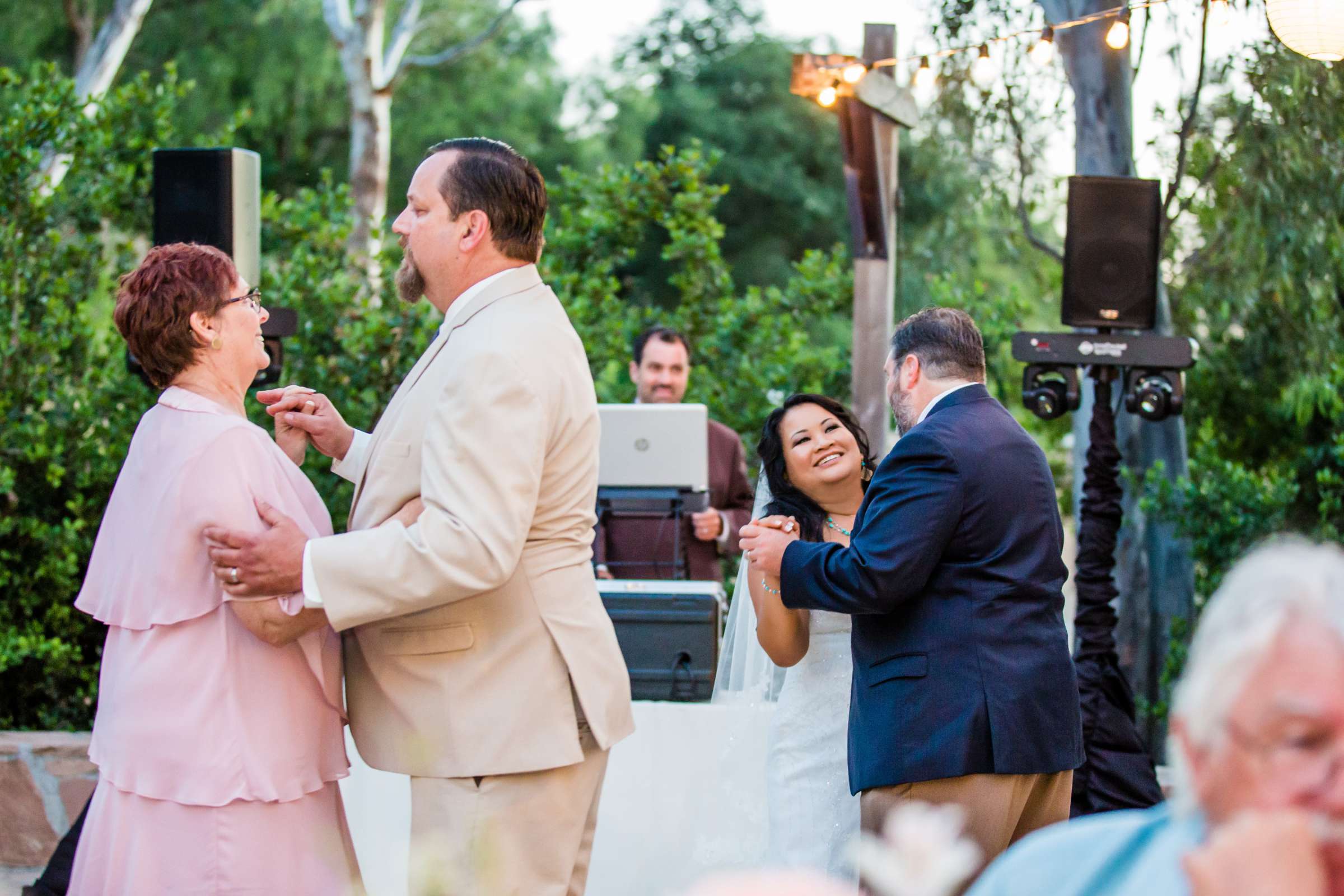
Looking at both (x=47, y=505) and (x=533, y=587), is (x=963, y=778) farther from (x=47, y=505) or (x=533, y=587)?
(x=47, y=505)

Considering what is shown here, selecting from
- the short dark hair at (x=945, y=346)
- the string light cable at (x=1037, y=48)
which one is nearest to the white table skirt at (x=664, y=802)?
the short dark hair at (x=945, y=346)

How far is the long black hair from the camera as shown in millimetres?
3295

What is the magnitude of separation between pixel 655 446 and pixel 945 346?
5.03 feet

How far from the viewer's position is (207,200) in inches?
174

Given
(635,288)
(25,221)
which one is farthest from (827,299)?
(635,288)

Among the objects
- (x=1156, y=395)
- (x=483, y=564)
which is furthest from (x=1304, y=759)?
(x=1156, y=395)

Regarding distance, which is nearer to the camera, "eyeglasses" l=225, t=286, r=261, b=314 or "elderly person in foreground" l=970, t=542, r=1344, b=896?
"elderly person in foreground" l=970, t=542, r=1344, b=896

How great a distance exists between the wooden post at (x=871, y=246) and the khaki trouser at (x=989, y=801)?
108 inches

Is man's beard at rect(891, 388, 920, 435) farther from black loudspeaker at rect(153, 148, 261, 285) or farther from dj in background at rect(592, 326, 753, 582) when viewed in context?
black loudspeaker at rect(153, 148, 261, 285)

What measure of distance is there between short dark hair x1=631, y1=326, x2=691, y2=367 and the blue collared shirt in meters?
3.88

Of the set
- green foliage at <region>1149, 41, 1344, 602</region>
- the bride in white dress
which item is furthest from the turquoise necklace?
green foliage at <region>1149, 41, 1344, 602</region>

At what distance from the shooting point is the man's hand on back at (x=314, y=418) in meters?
2.60

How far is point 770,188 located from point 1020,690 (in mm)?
14305

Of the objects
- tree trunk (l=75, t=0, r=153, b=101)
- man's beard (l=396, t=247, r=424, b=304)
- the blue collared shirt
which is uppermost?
tree trunk (l=75, t=0, r=153, b=101)
